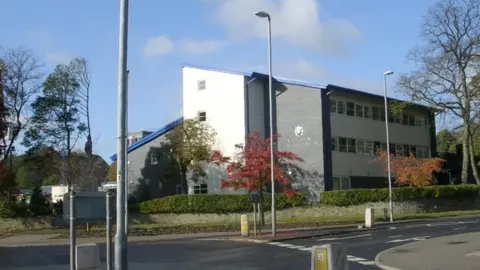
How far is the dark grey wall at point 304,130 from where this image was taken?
4809 centimetres

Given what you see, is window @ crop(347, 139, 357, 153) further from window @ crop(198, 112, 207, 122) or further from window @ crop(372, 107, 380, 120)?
window @ crop(198, 112, 207, 122)

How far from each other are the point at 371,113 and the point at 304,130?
8.06 m

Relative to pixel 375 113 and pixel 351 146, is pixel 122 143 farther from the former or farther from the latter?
pixel 375 113

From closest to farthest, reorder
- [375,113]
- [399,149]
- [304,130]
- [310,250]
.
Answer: [310,250], [304,130], [375,113], [399,149]

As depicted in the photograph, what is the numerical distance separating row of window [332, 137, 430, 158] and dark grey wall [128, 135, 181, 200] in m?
13.5

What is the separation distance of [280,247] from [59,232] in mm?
18732

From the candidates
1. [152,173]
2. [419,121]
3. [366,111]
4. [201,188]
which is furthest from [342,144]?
[152,173]

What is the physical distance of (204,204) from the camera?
148 feet

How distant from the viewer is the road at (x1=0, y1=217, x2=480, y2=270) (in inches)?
726

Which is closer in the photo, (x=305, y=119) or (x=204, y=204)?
(x=204, y=204)

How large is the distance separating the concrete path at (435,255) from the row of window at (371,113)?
27.4 m

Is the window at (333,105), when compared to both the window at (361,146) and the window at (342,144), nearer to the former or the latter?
the window at (342,144)

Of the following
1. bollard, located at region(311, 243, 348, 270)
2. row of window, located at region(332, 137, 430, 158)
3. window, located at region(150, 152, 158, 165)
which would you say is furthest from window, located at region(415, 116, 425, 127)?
bollard, located at region(311, 243, 348, 270)

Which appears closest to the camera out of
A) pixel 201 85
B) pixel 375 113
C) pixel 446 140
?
pixel 201 85
